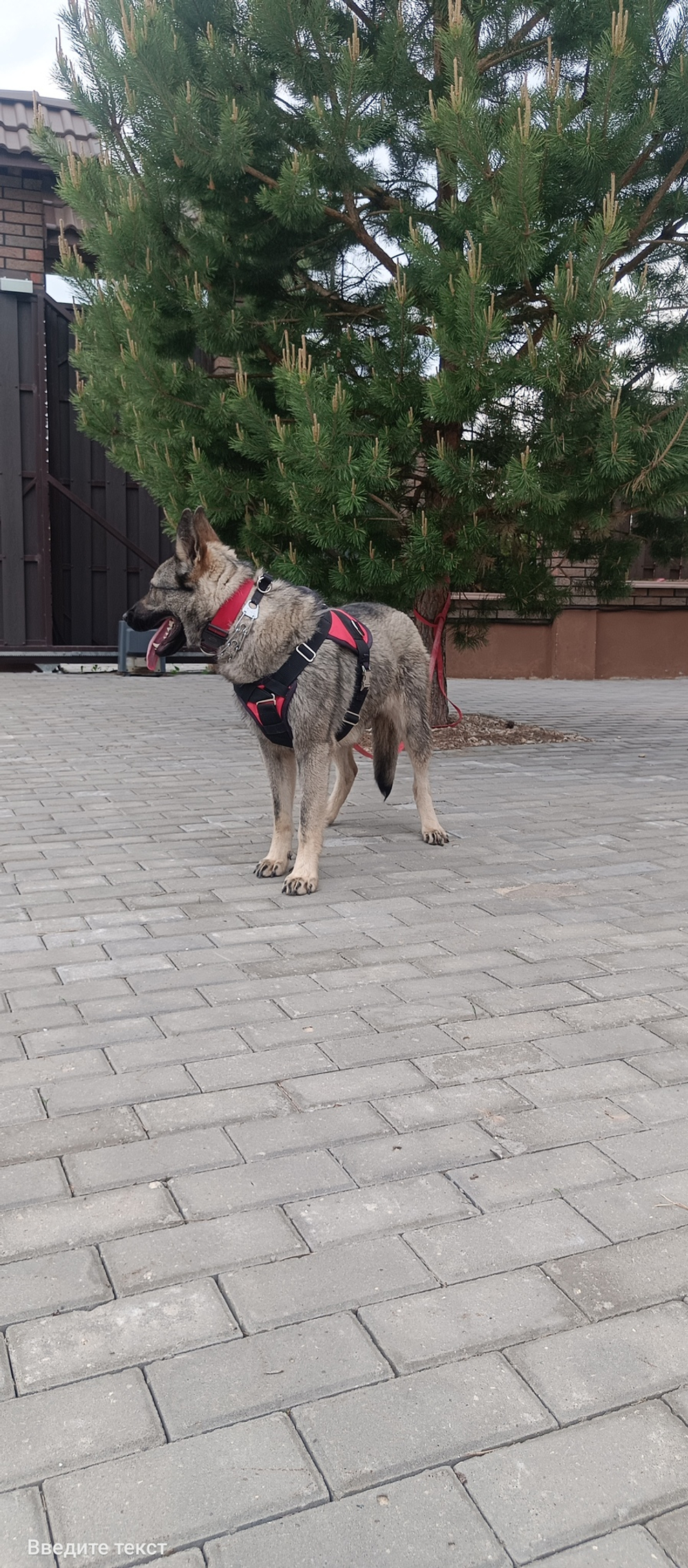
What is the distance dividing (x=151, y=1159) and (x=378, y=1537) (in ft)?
3.82

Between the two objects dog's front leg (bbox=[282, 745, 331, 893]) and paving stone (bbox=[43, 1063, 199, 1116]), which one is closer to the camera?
paving stone (bbox=[43, 1063, 199, 1116])

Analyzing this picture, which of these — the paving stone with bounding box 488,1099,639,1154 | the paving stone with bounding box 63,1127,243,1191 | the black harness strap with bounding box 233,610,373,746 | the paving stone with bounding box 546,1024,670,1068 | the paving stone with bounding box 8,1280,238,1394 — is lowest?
the paving stone with bounding box 8,1280,238,1394

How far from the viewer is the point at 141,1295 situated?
2146mm

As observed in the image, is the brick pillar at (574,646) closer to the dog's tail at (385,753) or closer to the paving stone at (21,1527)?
the dog's tail at (385,753)

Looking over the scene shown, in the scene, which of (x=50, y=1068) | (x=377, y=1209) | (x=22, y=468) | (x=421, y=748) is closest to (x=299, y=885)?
(x=421, y=748)

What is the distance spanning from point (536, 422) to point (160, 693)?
6196 mm

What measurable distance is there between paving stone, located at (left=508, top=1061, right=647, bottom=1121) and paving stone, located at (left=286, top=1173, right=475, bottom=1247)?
541mm

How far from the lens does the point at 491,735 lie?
1011 cm

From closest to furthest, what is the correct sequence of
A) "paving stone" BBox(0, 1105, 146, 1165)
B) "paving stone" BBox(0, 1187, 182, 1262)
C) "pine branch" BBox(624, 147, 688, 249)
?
"paving stone" BBox(0, 1187, 182, 1262) → "paving stone" BBox(0, 1105, 146, 1165) → "pine branch" BBox(624, 147, 688, 249)

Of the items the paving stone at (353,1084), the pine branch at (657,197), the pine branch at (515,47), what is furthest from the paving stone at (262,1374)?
the pine branch at (515,47)

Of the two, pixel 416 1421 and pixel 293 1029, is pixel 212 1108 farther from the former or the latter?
pixel 416 1421

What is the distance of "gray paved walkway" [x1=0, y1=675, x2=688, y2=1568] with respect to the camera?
1.68 m

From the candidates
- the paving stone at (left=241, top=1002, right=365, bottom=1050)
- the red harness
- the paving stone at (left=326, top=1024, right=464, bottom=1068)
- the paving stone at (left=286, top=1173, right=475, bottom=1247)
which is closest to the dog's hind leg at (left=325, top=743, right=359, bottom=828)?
the red harness

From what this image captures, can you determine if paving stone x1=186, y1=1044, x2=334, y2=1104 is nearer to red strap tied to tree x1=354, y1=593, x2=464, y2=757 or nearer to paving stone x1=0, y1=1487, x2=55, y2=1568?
paving stone x1=0, y1=1487, x2=55, y2=1568
